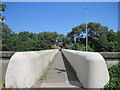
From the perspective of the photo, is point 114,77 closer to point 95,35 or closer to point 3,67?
point 3,67

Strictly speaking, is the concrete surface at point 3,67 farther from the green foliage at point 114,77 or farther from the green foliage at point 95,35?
the green foliage at point 95,35

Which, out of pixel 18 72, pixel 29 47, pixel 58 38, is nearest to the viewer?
pixel 18 72

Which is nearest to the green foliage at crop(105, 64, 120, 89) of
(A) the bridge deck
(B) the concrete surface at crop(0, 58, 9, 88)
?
(A) the bridge deck

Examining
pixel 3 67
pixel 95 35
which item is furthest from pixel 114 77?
pixel 95 35

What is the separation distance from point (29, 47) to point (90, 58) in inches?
891

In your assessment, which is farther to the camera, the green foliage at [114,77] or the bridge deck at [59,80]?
the bridge deck at [59,80]

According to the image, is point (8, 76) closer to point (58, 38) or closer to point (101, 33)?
point (101, 33)

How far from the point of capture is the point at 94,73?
4.36 meters

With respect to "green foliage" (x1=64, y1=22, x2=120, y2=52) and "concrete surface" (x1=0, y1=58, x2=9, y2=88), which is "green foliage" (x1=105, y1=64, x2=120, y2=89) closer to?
"concrete surface" (x1=0, y1=58, x2=9, y2=88)

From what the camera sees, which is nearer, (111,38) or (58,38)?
(111,38)

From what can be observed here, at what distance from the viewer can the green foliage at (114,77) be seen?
4.34 meters

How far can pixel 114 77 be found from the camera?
5086mm

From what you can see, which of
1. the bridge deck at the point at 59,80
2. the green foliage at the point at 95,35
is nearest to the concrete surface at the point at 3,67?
the bridge deck at the point at 59,80

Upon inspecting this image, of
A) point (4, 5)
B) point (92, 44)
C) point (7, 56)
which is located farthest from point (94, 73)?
point (92, 44)
